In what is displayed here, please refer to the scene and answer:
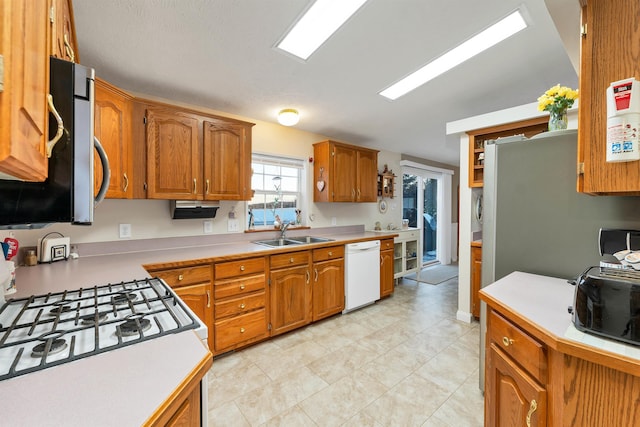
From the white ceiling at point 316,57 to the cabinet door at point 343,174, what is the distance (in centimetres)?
60

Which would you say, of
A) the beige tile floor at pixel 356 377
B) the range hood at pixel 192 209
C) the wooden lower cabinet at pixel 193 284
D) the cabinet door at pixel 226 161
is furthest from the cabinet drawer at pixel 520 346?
the range hood at pixel 192 209

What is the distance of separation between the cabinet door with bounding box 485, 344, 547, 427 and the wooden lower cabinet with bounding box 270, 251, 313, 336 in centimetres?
175

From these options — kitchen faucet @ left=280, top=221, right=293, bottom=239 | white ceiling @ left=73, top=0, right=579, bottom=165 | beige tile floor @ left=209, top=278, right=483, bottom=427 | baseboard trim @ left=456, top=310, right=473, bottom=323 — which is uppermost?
white ceiling @ left=73, top=0, right=579, bottom=165

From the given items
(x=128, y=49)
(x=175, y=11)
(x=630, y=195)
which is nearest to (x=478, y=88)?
(x=630, y=195)

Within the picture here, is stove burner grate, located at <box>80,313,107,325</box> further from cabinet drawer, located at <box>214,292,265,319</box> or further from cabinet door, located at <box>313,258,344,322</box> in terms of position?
cabinet door, located at <box>313,258,344,322</box>

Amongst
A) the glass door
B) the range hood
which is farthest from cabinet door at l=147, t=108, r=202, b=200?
the glass door

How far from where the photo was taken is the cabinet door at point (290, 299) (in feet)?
8.29

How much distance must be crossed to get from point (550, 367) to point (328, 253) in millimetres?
2176

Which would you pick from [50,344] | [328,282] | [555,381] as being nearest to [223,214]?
[328,282]

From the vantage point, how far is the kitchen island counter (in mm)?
742

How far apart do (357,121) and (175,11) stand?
218 cm

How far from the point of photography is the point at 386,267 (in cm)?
361

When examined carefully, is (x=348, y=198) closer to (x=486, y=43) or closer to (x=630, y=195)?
(x=486, y=43)

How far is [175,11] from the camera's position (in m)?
1.44
